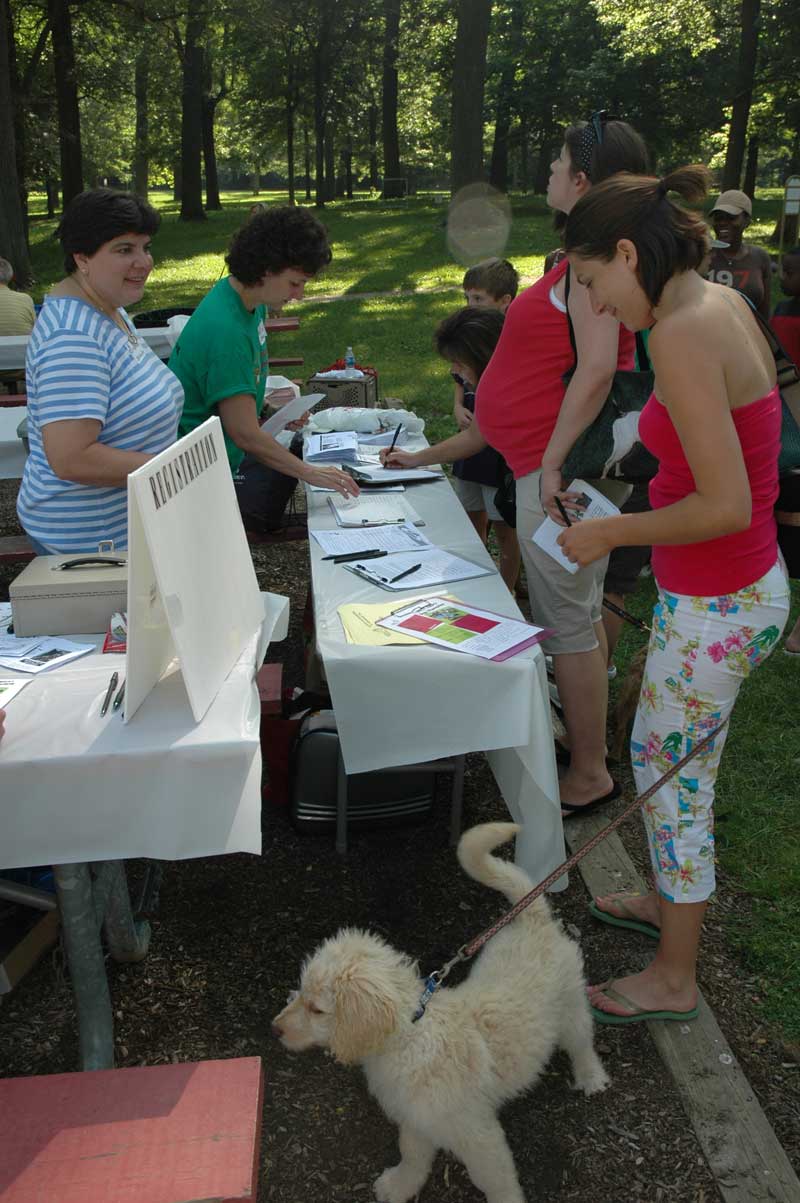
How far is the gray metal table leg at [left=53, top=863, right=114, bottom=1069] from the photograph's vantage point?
210 cm

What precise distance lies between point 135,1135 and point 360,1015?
1.34 ft

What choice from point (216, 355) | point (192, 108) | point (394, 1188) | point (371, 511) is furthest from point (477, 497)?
point (192, 108)

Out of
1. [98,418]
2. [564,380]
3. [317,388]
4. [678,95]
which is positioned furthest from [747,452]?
[678,95]

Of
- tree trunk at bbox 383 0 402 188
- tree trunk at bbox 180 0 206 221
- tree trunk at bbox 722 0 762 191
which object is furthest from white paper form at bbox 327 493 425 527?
tree trunk at bbox 383 0 402 188

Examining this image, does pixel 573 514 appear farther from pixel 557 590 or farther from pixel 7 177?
pixel 7 177

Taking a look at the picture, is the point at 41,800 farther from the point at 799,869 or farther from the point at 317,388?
the point at 317,388

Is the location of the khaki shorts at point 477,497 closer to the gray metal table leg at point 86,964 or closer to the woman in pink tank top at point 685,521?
the woman in pink tank top at point 685,521

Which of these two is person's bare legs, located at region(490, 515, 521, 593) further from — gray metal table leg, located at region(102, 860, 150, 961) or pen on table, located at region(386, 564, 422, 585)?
gray metal table leg, located at region(102, 860, 150, 961)

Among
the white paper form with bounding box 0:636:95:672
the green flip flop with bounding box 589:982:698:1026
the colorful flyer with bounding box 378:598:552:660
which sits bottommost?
the green flip flop with bounding box 589:982:698:1026

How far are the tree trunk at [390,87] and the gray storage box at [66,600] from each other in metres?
30.4

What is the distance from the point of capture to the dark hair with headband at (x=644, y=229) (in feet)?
5.95

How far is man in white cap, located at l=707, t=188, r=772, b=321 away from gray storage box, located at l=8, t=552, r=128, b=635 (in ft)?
18.8

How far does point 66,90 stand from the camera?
19.4 metres

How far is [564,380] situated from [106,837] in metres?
1.86
